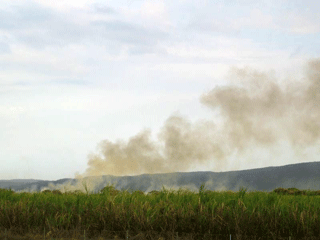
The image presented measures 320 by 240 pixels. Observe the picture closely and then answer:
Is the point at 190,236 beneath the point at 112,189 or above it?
beneath

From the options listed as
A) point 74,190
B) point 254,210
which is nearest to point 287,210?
point 254,210

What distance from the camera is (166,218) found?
14969mm

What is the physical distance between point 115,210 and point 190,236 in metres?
3.14

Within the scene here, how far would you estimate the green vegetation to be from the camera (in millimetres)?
14312

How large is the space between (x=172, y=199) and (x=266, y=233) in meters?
4.59

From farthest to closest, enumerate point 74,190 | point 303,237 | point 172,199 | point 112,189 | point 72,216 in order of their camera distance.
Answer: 1. point 74,190
2. point 112,189
3. point 172,199
4. point 72,216
5. point 303,237

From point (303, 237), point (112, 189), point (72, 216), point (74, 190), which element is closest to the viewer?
point (303, 237)

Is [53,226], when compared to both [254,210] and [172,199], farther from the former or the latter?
[254,210]

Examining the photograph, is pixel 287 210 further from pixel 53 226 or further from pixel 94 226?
pixel 53 226

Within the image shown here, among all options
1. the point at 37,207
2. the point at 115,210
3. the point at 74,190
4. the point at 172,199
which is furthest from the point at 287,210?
the point at 74,190

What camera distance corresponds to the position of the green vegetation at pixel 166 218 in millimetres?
14312

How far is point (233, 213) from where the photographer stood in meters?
15.0

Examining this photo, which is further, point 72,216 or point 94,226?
point 72,216

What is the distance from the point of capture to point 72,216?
1647 cm
